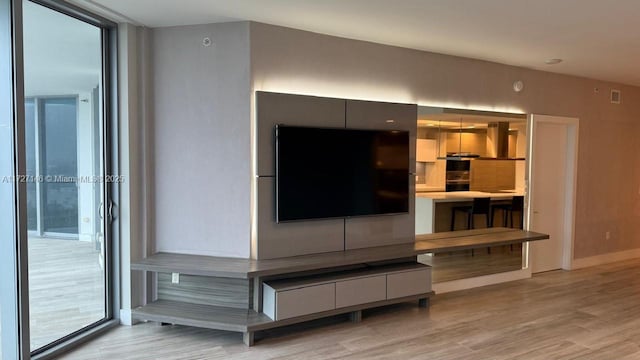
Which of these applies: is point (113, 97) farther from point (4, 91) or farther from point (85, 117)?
point (4, 91)

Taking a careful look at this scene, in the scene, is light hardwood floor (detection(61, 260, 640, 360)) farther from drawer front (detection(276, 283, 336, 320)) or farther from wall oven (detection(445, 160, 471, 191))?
wall oven (detection(445, 160, 471, 191))

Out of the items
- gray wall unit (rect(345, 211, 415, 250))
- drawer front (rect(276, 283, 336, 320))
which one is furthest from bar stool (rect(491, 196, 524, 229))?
drawer front (rect(276, 283, 336, 320))

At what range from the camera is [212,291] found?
3.96 meters

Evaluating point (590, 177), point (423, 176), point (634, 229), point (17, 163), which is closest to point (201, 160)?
point (17, 163)

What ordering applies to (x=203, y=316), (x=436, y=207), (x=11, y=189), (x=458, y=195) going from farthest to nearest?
(x=458, y=195)
(x=436, y=207)
(x=203, y=316)
(x=11, y=189)

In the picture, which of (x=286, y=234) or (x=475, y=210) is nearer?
(x=286, y=234)

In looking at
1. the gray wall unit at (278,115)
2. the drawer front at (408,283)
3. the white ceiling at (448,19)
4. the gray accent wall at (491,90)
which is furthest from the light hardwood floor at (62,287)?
the drawer front at (408,283)

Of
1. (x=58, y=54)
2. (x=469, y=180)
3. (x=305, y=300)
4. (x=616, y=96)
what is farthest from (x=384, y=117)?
(x=616, y=96)

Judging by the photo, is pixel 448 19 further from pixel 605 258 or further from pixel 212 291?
pixel 605 258

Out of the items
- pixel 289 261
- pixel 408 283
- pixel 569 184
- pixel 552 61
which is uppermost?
pixel 552 61

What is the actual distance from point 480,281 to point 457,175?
132cm

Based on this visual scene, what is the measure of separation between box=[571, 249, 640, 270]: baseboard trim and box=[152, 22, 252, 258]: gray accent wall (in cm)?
495

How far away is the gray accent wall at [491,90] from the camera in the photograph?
4102mm

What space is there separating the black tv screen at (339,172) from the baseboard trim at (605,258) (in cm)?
336
